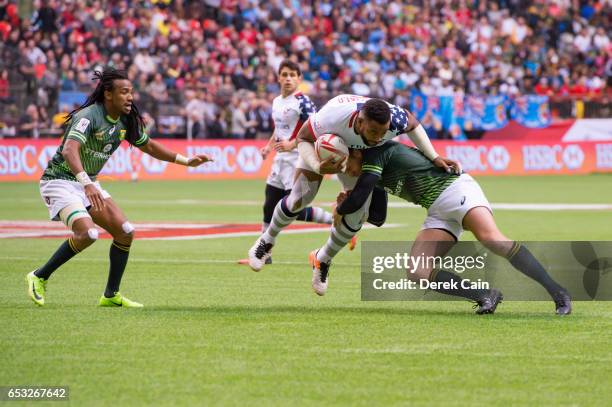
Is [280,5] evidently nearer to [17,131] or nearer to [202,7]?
[202,7]

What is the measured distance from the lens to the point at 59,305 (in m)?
10.1

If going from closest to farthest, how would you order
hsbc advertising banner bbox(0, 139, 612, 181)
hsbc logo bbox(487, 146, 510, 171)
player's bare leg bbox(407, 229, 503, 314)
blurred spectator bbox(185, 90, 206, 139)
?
player's bare leg bbox(407, 229, 503, 314) < hsbc advertising banner bbox(0, 139, 612, 181) < blurred spectator bbox(185, 90, 206, 139) < hsbc logo bbox(487, 146, 510, 171)

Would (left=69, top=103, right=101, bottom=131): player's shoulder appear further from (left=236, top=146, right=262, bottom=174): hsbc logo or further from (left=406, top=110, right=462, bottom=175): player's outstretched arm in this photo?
(left=236, top=146, right=262, bottom=174): hsbc logo

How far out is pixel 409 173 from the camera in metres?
9.73

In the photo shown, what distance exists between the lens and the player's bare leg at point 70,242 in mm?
9922

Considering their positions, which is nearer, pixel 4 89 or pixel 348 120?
pixel 348 120

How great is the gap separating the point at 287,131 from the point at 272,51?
22429 millimetres

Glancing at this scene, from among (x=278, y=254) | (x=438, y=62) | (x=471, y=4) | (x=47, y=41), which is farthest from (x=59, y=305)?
(x=471, y=4)

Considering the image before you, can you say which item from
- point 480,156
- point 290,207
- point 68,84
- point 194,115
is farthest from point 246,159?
point 290,207

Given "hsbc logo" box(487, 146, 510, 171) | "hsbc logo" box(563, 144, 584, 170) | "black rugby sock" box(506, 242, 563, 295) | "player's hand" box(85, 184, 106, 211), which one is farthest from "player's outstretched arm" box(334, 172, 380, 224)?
"hsbc logo" box(563, 144, 584, 170)

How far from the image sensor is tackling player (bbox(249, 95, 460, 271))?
9320 mm

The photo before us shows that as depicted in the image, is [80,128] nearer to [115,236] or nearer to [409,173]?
[115,236]

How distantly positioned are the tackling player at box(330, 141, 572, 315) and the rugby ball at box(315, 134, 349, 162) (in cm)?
11

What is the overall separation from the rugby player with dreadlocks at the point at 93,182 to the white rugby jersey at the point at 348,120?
1670 millimetres
